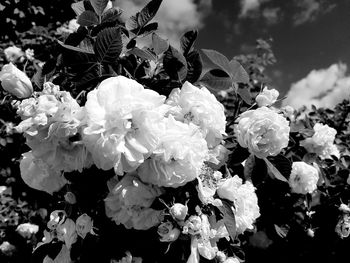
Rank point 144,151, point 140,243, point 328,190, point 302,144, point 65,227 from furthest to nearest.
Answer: point 328,190 < point 302,144 < point 140,243 < point 65,227 < point 144,151

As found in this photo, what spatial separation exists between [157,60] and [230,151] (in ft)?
1.41

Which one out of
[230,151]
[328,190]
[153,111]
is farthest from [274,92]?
[328,190]

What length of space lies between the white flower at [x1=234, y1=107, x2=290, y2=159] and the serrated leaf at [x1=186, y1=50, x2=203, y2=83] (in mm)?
243

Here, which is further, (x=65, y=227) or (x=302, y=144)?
(x=302, y=144)

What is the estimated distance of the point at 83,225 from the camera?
100 cm

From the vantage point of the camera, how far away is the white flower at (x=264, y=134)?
1.21 m

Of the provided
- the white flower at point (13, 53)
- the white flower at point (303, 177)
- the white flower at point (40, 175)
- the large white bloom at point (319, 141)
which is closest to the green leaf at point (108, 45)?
the white flower at point (40, 175)

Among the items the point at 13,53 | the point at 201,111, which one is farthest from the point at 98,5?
the point at 13,53

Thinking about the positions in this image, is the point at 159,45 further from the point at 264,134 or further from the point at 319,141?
the point at 319,141

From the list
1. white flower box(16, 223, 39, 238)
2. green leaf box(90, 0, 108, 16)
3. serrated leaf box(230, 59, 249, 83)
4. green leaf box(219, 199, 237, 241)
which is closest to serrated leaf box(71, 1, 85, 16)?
green leaf box(90, 0, 108, 16)

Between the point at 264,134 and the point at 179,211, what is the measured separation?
42 centimetres

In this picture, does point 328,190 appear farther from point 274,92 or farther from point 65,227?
point 65,227

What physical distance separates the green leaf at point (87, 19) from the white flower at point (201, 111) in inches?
15.4

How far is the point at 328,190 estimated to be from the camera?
7.96 feet
